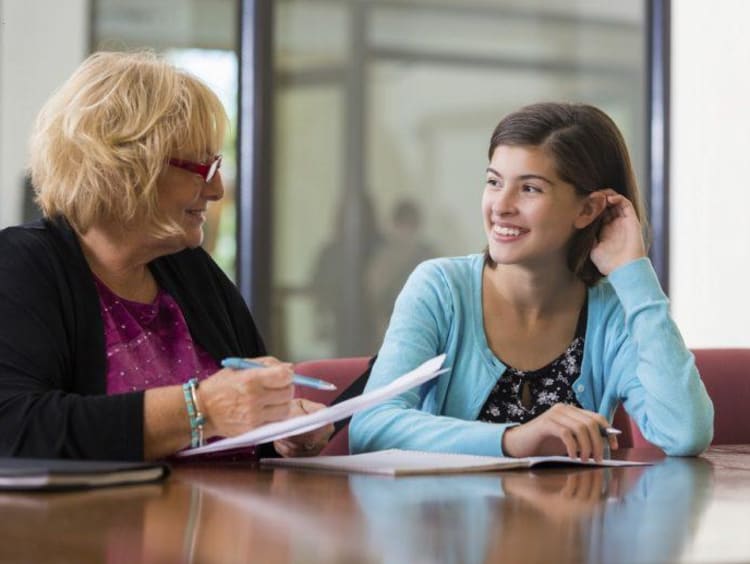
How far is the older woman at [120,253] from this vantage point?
5.75ft

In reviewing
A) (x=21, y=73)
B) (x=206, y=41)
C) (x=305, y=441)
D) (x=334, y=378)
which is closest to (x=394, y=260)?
(x=206, y=41)

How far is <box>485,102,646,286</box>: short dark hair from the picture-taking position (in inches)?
90.5

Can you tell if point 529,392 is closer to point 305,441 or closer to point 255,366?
point 305,441

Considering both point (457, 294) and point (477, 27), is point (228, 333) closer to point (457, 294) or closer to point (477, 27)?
point (457, 294)

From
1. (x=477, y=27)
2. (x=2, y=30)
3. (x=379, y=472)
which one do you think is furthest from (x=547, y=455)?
(x=477, y=27)

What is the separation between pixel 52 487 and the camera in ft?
4.01

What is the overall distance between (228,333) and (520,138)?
2.19 feet

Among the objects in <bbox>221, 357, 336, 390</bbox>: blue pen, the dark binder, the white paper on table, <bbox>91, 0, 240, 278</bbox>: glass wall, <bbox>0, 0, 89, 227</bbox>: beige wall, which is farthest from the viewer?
<bbox>91, 0, 240, 278</bbox>: glass wall

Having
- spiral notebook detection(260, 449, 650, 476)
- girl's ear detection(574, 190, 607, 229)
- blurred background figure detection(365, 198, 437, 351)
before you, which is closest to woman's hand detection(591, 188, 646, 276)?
girl's ear detection(574, 190, 607, 229)

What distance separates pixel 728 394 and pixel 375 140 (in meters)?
2.36

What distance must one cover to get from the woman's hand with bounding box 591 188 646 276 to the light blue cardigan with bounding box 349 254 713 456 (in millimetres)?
36

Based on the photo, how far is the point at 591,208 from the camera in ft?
7.74

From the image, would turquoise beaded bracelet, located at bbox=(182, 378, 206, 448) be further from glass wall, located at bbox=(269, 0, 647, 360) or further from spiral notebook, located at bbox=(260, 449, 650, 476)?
glass wall, located at bbox=(269, 0, 647, 360)

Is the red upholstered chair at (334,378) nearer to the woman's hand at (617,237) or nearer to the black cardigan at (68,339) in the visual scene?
the black cardigan at (68,339)
